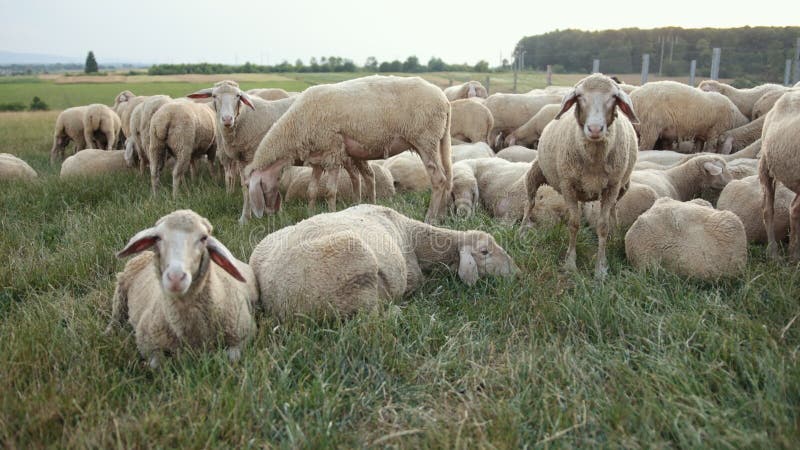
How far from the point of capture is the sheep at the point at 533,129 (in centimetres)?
1066

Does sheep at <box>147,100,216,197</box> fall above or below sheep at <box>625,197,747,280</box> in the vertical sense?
above

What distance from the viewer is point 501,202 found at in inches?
265

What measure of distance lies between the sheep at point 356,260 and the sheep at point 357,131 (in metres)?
1.54

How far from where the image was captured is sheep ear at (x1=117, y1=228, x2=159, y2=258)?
9.59ft

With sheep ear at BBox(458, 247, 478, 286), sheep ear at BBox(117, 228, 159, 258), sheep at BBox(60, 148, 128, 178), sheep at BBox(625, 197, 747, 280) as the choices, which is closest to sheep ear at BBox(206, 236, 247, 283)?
sheep ear at BBox(117, 228, 159, 258)

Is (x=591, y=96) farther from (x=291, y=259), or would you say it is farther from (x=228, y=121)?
(x=228, y=121)

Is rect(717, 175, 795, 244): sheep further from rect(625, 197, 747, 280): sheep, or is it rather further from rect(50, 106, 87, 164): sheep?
rect(50, 106, 87, 164): sheep

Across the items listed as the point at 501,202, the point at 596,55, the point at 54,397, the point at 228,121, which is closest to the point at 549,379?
the point at 54,397

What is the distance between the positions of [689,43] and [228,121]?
1975 centimetres

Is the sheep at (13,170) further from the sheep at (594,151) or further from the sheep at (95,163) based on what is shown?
the sheep at (594,151)

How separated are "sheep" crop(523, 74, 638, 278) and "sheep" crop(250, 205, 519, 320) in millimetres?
843

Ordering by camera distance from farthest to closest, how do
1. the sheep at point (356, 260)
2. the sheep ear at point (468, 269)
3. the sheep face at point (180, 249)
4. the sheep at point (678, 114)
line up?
the sheep at point (678, 114) → the sheep ear at point (468, 269) → the sheep at point (356, 260) → the sheep face at point (180, 249)

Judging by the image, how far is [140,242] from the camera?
9.70 ft

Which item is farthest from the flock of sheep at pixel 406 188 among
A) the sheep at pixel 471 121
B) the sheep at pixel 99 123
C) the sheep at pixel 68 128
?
the sheep at pixel 68 128
